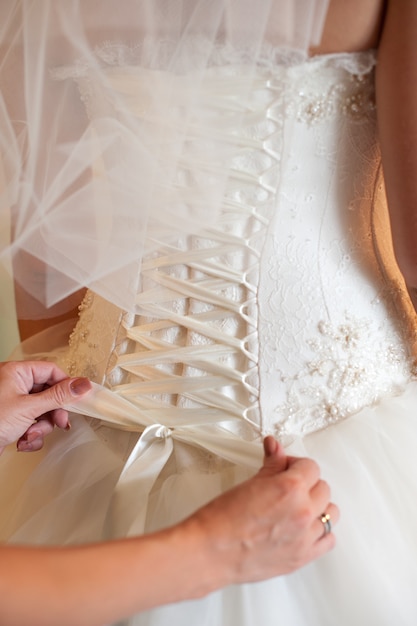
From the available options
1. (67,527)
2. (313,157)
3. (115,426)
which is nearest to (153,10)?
(313,157)

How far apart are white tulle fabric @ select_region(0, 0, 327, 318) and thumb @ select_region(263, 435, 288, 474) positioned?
285 millimetres

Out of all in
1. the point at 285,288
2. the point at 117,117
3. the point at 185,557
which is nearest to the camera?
the point at 185,557

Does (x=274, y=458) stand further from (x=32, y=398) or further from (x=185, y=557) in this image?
(x=32, y=398)

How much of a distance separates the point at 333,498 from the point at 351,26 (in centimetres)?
57

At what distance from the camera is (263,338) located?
87 cm

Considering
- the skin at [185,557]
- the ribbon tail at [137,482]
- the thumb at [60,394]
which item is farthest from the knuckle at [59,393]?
the skin at [185,557]

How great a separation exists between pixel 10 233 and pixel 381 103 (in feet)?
1.62

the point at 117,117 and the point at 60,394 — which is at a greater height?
the point at 117,117

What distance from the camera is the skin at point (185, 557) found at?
58cm

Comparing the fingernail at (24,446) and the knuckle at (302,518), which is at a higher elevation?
the knuckle at (302,518)

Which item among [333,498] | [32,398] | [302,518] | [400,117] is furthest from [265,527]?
[400,117]

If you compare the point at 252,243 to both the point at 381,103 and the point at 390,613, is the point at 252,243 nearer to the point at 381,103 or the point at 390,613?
the point at 381,103

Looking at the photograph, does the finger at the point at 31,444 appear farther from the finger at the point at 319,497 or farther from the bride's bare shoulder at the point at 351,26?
the bride's bare shoulder at the point at 351,26

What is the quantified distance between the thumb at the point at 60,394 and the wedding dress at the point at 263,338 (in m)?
0.02
